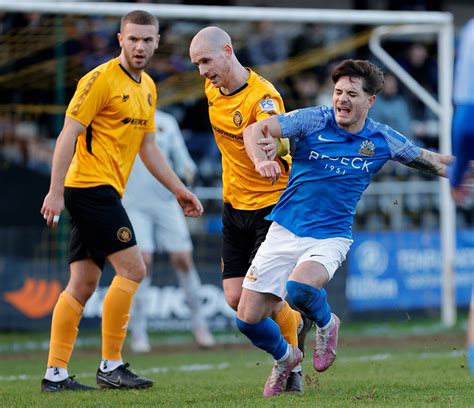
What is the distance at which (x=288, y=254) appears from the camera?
23.2ft

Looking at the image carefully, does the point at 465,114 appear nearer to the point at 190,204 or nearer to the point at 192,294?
the point at 190,204

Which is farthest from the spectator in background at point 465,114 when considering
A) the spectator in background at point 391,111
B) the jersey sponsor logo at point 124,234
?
the spectator in background at point 391,111

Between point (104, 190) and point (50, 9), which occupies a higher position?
point (50, 9)

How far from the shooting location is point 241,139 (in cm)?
747

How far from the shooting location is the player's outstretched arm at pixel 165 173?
8.22 m

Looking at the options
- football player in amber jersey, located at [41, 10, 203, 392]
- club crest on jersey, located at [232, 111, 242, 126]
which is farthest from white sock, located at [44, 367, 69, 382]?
club crest on jersey, located at [232, 111, 242, 126]

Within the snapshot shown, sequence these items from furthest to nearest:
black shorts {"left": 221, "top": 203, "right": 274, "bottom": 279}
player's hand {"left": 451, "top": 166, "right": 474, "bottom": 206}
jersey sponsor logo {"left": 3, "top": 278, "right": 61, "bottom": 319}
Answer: jersey sponsor logo {"left": 3, "top": 278, "right": 61, "bottom": 319}, black shorts {"left": 221, "top": 203, "right": 274, "bottom": 279}, player's hand {"left": 451, "top": 166, "right": 474, "bottom": 206}

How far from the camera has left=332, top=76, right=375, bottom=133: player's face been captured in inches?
275

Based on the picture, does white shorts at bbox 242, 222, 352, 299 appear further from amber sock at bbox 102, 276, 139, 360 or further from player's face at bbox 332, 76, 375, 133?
amber sock at bbox 102, 276, 139, 360

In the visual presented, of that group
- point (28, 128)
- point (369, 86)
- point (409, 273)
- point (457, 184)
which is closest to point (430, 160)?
point (369, 86)

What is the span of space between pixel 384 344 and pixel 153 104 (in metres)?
4.88

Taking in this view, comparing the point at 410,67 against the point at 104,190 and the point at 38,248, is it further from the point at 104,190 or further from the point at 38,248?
the point at 104,190

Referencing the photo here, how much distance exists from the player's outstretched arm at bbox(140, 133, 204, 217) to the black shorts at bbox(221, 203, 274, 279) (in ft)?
1.47

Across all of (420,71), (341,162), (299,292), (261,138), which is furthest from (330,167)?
(420,71)
